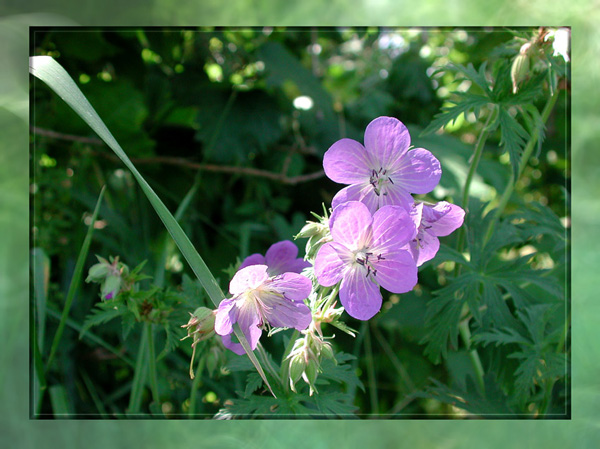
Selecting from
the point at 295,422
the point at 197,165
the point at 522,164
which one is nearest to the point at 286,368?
→ the point at 295,422

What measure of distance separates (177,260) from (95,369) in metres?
0.36

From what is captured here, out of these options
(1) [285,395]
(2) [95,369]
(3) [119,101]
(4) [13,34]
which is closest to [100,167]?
(3) [119,101]

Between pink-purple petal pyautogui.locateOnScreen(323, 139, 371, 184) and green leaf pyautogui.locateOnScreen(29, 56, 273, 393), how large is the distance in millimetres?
186

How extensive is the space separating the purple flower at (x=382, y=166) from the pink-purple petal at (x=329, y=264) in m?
0.08

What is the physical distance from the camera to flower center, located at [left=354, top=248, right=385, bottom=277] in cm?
58

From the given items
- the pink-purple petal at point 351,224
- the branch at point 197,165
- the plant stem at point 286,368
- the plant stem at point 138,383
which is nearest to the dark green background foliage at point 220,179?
the branch at point 197,165

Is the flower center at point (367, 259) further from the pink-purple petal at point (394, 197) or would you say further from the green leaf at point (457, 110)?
the green leaf at point (457, 110)

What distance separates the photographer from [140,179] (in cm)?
62

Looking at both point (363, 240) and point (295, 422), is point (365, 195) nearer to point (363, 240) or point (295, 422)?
point (363, 240)

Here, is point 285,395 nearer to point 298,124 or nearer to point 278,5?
point 278,5

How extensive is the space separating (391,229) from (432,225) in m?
0.09

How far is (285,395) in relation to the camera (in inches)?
27.6

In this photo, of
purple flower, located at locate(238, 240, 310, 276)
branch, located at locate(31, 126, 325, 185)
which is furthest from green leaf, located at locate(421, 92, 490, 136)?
branch, located at locate(31, 126, 325, 185)

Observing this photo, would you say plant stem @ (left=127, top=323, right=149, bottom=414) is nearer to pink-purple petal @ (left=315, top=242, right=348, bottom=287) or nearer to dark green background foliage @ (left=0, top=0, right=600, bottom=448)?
dark green background foliage @ (left=0, top=0, right=600, bottom=448)
